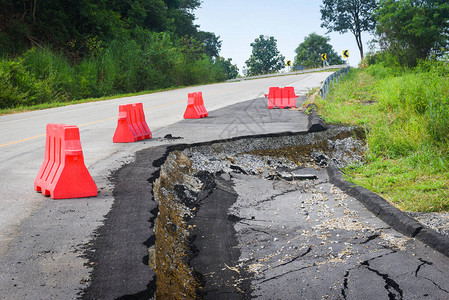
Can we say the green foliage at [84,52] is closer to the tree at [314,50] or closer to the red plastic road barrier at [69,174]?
the red plastic road barrier at [69,174]

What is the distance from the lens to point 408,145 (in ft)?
29.0

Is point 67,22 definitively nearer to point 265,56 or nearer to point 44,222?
point 44,222

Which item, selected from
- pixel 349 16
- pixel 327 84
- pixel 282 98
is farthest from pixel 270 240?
pixel 349 16

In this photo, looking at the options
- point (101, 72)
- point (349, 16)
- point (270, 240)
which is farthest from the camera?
point (349, 16)

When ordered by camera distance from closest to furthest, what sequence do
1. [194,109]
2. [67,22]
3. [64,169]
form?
[64,169]
[194,109]
[67,22]

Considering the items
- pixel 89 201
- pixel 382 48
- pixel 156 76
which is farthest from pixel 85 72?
pixel 89 201

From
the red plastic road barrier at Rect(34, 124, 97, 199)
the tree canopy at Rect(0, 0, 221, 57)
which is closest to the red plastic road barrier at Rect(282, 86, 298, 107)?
the red plastic road barrier at Rect(34, 124, 97, 199)

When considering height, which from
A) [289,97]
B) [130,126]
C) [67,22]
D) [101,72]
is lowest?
[130,126]

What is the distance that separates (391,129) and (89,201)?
702cm

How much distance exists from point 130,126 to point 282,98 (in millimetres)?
7865

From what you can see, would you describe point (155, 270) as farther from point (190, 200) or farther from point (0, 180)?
point (0, 180)

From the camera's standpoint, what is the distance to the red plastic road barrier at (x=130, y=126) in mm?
9102

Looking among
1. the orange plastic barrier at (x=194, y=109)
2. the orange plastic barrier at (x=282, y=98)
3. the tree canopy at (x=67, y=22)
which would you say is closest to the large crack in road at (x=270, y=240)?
the orange plastic barrier at (x=194, y=109)

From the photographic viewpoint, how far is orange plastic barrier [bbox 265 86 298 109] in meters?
15.9
